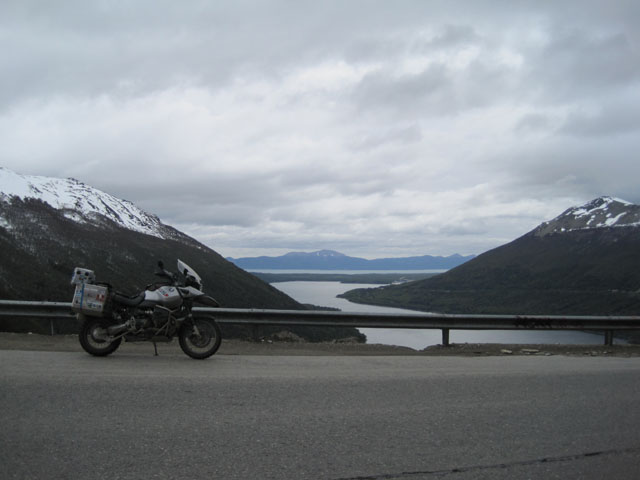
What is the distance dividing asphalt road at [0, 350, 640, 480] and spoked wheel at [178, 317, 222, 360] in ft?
1.38

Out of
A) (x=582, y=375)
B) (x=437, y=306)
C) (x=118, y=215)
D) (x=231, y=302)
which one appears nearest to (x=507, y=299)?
(x=437, y=306)

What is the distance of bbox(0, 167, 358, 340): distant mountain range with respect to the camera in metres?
69.8

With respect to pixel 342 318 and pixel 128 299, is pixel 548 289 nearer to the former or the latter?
pixel 342 318

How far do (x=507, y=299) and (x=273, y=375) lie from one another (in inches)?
6127

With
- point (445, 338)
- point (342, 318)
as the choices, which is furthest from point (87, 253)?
point (445, 338)

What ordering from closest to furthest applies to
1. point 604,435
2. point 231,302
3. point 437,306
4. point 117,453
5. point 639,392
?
1. point 117,453
2. point 604,435
3. point 639,392
4. point 231,302
5. point 437,306

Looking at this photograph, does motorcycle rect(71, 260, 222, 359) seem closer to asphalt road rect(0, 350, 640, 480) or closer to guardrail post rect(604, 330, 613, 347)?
asphalt road rect(0, 350, 640, 480)

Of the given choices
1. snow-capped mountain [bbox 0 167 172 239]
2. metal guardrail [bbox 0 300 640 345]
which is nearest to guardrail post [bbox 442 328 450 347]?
metal guardrail [bbox 0 300 640 345]

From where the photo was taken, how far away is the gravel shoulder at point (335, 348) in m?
9.98

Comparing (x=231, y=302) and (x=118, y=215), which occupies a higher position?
(x=118, y=215)

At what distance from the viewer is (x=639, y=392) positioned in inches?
273

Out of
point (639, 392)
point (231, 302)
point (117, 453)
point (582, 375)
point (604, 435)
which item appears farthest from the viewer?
point (231, 302)

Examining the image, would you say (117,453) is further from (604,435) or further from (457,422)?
(604,435)

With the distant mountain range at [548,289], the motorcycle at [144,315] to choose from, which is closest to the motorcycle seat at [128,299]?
the motorcycle at [144,315]
